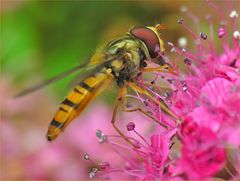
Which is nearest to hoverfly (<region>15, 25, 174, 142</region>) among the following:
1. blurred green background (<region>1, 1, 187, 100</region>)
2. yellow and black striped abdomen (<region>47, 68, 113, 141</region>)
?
yellow and black striped abdomen (<region>47, 68, 113, 141</region>)

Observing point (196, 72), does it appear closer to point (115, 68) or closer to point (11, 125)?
point (115, 68)

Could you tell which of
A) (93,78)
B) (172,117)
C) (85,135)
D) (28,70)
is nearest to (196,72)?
(172,117)

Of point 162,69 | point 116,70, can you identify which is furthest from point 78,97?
point 162,69

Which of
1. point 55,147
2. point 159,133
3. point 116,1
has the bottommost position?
point 55,147

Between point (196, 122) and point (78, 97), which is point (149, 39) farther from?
point (196, 122)

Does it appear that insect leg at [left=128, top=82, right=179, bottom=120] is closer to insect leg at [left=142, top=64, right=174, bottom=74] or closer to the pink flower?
insect leg at [left=142, top=64, right=174, bottom=74]

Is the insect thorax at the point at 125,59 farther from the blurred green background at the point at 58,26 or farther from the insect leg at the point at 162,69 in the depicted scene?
the blurred green background at the point at 58,26
